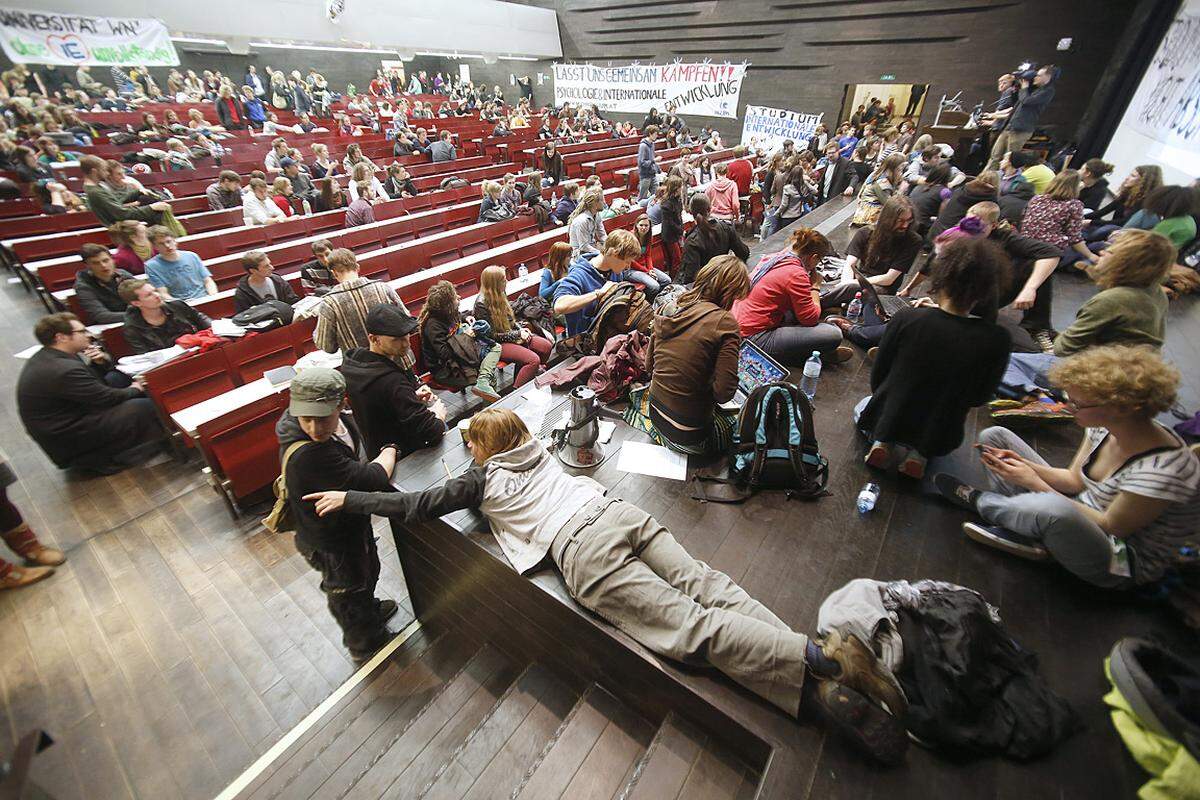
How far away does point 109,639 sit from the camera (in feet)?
9.15

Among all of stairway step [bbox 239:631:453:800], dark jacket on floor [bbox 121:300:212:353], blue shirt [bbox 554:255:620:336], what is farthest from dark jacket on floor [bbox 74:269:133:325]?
stairway step [bbox 239:631:453:800]

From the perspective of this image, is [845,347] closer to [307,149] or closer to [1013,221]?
[1013,221]

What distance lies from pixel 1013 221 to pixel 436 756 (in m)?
6.42

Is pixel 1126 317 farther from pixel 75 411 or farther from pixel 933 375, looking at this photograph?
pixel 75 411

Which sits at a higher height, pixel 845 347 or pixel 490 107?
pixel 490 107

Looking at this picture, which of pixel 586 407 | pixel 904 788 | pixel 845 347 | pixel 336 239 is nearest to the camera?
pixel 904 788

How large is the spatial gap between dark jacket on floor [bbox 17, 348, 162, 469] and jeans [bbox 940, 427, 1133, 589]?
568 centimetres

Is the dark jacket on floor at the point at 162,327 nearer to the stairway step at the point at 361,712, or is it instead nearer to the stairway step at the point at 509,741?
the stairway step at the point at 361,712

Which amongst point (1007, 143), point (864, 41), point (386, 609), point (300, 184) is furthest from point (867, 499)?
point (864, 41)

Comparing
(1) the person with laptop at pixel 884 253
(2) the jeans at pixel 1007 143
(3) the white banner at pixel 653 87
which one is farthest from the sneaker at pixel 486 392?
(3) the white banner at pixel 653 87

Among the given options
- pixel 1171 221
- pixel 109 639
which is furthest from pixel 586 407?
pixel 1171 221

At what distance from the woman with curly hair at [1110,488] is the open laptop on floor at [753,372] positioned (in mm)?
1131

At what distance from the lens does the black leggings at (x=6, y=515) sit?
287 centimetres

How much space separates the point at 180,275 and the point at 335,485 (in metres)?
3.95
